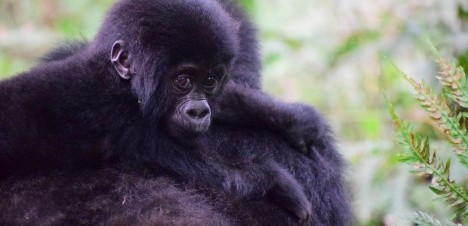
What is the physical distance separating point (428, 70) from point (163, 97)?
272 centimetres

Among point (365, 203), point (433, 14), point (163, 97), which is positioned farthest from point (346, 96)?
point (163, 97)

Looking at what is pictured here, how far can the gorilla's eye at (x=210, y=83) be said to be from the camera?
11.2 feet

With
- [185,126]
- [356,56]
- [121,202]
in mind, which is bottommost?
[121,202]

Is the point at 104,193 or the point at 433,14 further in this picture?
the point at 433,14

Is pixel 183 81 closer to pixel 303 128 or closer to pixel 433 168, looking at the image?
pixel 303 128

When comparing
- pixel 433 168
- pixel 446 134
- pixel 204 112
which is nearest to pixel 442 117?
pixel 446 134

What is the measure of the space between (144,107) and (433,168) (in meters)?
1.34

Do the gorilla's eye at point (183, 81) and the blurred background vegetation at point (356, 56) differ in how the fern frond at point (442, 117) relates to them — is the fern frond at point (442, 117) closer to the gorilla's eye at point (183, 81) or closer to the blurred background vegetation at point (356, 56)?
the gorilla's eye at point (183, 81)

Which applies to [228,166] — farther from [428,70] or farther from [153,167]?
[428,70]

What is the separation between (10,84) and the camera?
3178 mm

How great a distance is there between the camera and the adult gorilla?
312 cm

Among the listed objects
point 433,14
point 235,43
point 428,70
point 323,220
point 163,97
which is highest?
point 433,14

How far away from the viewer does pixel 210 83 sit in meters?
3.44

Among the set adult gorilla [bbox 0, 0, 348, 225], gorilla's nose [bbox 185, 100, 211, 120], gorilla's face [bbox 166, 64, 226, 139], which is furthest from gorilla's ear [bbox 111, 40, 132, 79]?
gorilla's nose [bbox 185, 100, 211, 120]
